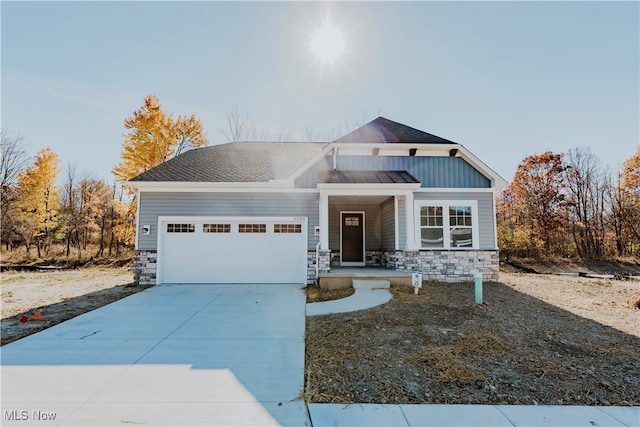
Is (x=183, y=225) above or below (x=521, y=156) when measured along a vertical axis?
below

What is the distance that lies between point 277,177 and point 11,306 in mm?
7559

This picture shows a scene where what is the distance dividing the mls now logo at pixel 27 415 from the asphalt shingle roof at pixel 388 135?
9533 millimetres

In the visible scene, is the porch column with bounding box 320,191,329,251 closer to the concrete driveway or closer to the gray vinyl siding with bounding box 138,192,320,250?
the gray vinyl siding with bounding box 138,192,320,250

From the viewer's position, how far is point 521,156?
2192 centimetres

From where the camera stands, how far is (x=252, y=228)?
10359 mm

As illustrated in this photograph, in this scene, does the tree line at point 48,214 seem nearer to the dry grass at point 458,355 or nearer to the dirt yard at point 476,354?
the dirt yard at point 476,354

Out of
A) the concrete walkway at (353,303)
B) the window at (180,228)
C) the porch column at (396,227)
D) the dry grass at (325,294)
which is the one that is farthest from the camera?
the porch column at (396,227)

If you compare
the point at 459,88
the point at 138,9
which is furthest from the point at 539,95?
the point at 138,9

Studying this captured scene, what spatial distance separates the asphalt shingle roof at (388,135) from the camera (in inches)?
430

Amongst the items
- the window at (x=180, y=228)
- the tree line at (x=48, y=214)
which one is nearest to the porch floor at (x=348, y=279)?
the window at (x=180, y=228)

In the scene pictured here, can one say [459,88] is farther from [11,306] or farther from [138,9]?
[11,306]

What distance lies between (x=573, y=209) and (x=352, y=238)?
17425 mm

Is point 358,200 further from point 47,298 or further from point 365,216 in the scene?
point 47,298

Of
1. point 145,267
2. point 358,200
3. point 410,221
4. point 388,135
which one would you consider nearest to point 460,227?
point 410,221
